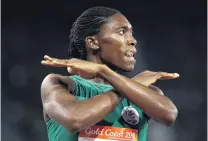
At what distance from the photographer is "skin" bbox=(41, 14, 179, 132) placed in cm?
187

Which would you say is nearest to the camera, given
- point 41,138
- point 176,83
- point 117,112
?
point 117,112

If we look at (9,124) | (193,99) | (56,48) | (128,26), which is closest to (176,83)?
(193,99)

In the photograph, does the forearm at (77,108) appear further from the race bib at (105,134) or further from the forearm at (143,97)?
the race bib at (105,134)

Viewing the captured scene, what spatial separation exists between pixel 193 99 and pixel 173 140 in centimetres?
39

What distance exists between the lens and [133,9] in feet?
14.6

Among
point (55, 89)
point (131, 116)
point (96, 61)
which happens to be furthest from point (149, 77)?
point (55, 89)

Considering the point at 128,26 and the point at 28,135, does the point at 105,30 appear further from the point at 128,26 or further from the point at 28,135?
the point at 28,135

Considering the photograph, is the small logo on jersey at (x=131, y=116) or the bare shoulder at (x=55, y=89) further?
the small logo on jersey at (x=131, y=116)

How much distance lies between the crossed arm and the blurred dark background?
2113 millimetres

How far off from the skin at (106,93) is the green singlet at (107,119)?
68mm

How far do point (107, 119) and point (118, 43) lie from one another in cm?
34

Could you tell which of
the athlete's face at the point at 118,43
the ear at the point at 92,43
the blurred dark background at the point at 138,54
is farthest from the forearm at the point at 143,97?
the blurred dark background at the point at 138,54

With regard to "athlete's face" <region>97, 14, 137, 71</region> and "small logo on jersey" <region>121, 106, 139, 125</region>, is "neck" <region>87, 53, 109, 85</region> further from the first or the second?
"small logo on jersey" <region>121, 106, 139, 125</region>

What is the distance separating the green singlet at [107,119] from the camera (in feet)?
6.95
